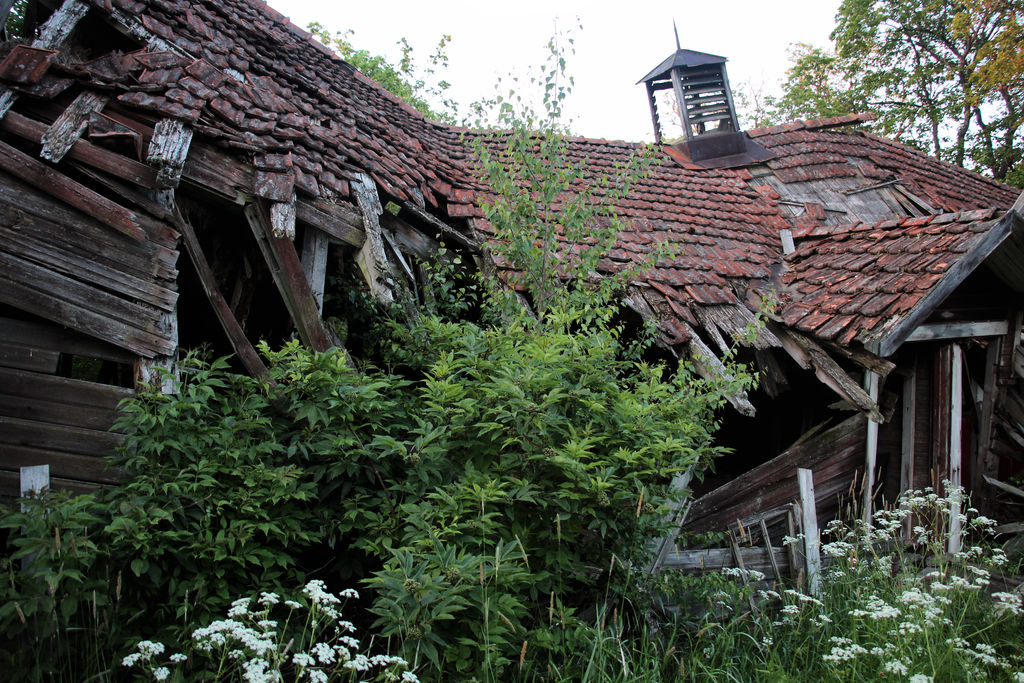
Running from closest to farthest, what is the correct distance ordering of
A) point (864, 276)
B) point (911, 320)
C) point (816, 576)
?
point (816, 576) → point (911, 320) → point (864, 276)

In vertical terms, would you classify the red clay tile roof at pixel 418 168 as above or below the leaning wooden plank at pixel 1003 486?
above

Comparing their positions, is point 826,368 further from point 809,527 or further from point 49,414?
point 49,414

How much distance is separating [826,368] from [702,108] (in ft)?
23.7

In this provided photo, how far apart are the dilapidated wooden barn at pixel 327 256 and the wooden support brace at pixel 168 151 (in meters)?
0.02

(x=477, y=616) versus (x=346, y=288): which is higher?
(x=346, y=288)

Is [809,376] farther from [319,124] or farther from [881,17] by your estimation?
[881,17]

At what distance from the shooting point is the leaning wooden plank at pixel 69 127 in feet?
12.1

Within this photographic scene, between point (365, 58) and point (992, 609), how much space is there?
1883cm

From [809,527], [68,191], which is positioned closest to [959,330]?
[809,527]

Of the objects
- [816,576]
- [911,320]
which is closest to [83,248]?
[816,576]

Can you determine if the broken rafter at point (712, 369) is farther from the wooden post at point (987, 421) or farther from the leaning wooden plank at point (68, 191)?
the leaning wooden plank at point (68, 191)

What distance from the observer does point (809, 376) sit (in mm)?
7031

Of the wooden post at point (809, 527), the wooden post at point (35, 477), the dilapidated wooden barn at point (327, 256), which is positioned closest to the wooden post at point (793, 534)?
the wooden post at point (809, 527)

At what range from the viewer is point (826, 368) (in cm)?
591
